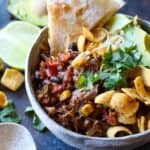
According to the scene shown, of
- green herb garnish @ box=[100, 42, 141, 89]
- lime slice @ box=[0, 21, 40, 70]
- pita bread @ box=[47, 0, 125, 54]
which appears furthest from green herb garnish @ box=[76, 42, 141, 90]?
lime slice @ box=[0, 21, 40, 70]

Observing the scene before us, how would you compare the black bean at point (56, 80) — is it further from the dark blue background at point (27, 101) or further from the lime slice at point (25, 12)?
the lime slice at point (25, 12)

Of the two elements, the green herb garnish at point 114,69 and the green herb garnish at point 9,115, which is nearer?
the green herb garnish at point 114,69

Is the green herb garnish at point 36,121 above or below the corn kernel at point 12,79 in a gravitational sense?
below

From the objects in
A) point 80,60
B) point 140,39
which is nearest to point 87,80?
point 80,60

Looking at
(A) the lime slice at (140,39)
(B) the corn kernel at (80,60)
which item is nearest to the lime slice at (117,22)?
(A) the lime slice at (140,39)

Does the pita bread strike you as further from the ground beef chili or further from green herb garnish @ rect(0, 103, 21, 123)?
green herb garnish @ rect(0, 103, 21, 123)

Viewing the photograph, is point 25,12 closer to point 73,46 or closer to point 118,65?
point 73,46
